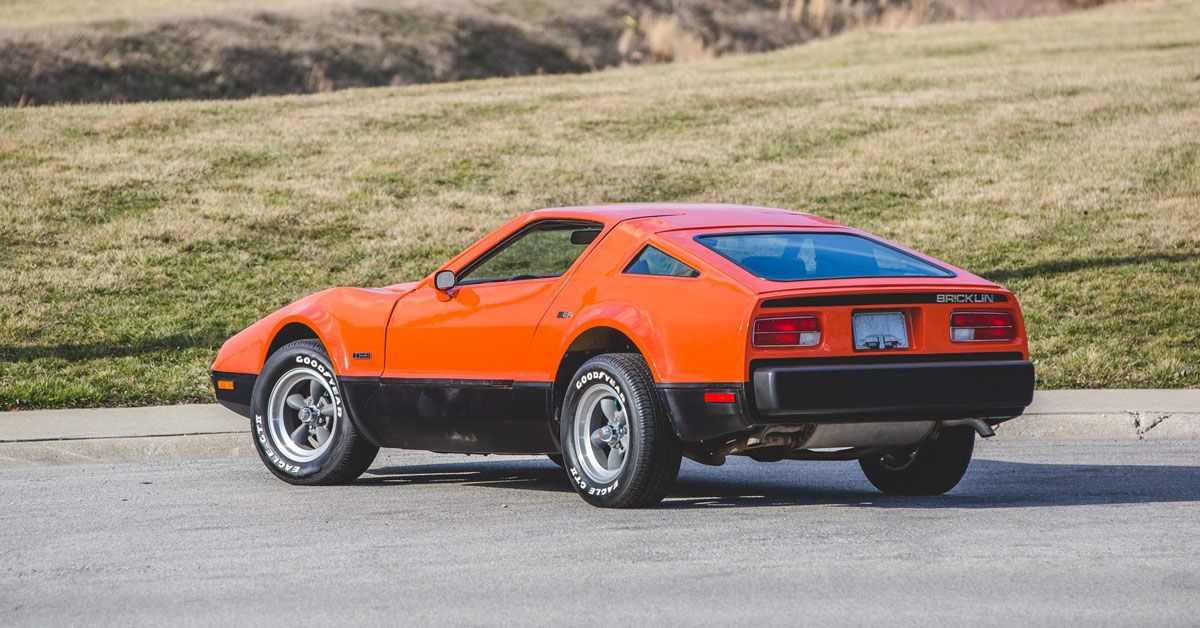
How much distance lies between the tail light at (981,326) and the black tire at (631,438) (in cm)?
133

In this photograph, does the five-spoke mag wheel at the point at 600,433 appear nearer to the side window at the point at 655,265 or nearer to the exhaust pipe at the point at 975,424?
the side window at the point at 655,265

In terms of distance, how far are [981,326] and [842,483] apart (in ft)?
5.46

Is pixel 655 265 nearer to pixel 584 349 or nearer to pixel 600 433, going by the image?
pixel 584 349

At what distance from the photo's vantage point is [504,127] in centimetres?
2314

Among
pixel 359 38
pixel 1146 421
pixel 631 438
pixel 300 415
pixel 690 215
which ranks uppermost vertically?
pixel 359 38

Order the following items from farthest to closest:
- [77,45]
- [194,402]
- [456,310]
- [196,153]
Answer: [77,45], [196,153], [194,402], [456,310]

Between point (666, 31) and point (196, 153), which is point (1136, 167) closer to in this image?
point (196, 153)

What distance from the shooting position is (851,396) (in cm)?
691

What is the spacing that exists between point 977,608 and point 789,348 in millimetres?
1834

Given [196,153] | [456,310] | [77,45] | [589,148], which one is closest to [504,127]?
[589,148]

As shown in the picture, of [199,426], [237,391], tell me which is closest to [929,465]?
[237,391]

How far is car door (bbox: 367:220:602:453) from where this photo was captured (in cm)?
780

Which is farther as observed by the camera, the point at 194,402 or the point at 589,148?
the point at 589,148

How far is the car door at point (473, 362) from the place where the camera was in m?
7.80
